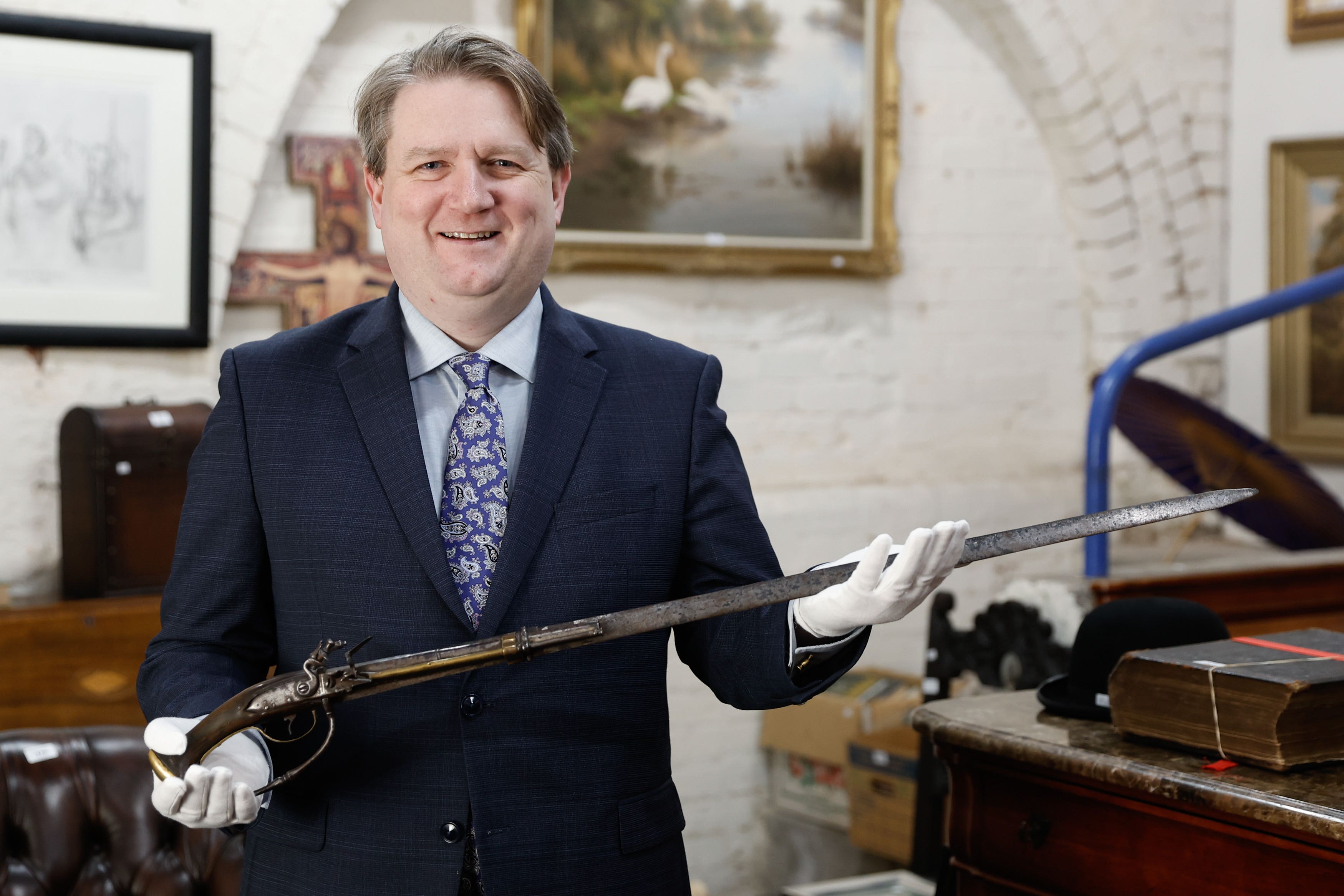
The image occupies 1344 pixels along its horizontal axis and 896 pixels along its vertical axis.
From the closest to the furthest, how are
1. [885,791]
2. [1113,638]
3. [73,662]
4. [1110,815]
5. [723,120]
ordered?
[1110,815] → [1113,638] → [73,662] → [885,791] → [723,120]

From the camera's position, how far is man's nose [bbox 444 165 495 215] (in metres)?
1.53

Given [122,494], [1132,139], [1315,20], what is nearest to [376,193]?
[122,494]

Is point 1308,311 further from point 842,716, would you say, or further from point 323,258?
point 323,258

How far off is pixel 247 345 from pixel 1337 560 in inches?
107

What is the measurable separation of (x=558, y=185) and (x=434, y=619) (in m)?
0.59

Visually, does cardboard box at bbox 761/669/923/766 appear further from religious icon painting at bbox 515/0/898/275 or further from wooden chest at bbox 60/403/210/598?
wooden chest at bbox 60/403/210/598

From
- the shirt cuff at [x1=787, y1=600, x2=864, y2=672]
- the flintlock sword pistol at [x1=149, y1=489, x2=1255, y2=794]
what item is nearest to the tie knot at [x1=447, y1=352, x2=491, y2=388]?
the flintlock sword pistol at [x1=149, y1=489, x2=1255, y2=794]

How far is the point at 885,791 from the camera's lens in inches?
147

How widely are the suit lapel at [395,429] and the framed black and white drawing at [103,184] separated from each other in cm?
192

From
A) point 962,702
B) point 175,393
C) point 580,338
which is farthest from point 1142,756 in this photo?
point 175,393

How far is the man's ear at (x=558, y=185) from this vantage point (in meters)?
1.66

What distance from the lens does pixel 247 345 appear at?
1673 millimetres

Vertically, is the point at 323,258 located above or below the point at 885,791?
above

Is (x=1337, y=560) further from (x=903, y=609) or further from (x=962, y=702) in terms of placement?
(x=903, y=609)
